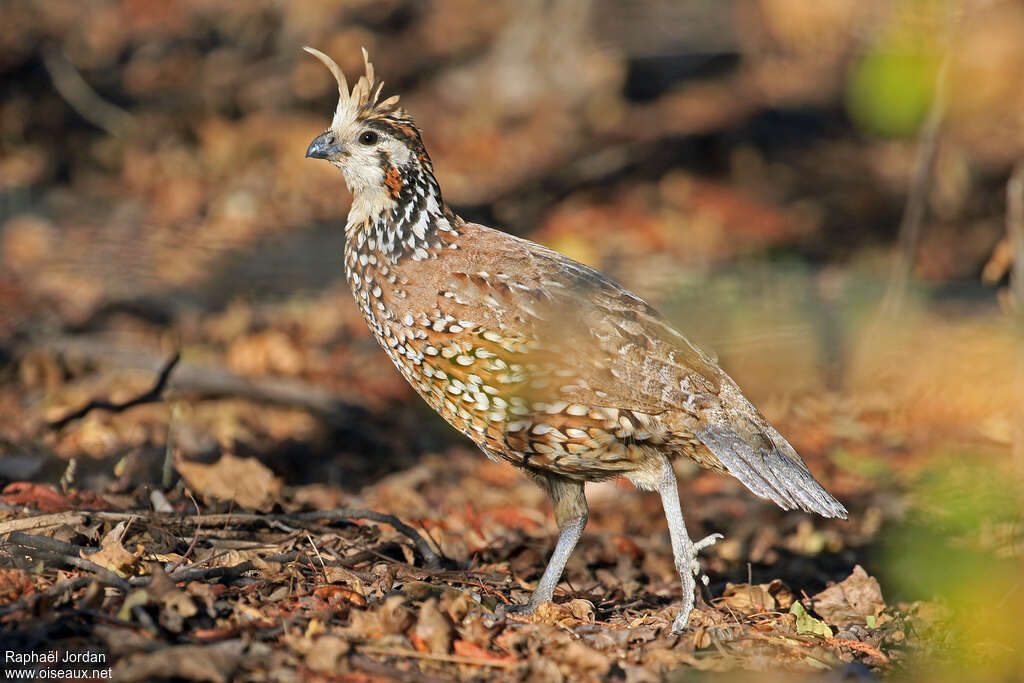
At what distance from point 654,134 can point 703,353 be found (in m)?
9.56

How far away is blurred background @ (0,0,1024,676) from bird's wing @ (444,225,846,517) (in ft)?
2.61

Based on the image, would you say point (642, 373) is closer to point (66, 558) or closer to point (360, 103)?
point (360, 103)

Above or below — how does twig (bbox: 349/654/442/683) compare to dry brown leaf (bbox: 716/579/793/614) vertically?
below

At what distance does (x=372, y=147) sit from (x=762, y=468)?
2299 mm

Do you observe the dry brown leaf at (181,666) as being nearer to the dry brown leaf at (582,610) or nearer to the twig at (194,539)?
the twig at (194,539)

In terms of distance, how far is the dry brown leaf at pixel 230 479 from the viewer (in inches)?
220

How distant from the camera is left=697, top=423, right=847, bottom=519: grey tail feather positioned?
4586 mm

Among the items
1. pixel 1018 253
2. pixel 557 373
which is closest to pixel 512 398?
pixel 557 373

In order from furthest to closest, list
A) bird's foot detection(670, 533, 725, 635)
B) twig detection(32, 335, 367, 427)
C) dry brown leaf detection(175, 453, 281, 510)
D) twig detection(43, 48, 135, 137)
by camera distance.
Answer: twig detection(43, 48, 135, 137) → twig detection(32, 335, 367, 427) → dry brown leaf detection(175, 453, 281, 510) → bird's foot detection(670, 533, 725, 635)

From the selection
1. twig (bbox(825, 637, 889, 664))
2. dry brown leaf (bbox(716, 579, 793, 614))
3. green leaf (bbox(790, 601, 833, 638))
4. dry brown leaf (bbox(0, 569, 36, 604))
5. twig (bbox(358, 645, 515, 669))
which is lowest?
dry brown leaf (bbox(0, 569, 36, 604))

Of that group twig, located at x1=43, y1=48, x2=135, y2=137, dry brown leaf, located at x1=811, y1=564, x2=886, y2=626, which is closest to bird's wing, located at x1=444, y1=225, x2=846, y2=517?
dry brown leaf, located at x1=811, y1=564, x2=886, y2=626

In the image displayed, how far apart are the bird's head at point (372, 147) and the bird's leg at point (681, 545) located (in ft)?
5.82

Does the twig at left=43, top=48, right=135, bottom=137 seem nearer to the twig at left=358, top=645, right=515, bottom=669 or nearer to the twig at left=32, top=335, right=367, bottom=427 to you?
the twig at left=32, top=335, right=367, bottom=427

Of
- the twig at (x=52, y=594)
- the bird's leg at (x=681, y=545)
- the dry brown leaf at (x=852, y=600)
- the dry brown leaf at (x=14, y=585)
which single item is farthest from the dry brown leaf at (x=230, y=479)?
the dry brown leaf at (x=852, y=600)
